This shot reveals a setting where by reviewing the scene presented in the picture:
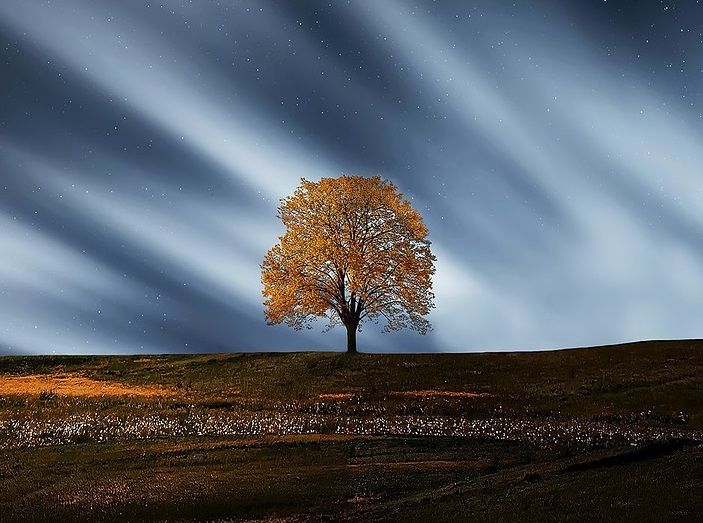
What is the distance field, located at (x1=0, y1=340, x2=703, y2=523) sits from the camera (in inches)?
637

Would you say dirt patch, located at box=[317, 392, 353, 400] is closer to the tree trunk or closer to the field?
the field

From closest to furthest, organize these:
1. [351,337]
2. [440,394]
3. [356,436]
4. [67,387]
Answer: [356,436], [440,394], [67,387], [351,337]

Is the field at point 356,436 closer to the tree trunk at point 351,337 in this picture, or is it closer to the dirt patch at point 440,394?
the dirt patch at point 440,394

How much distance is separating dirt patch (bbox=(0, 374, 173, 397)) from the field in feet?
0.77

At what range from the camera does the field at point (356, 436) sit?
53.1 feet

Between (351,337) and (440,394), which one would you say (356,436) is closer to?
(440,394)

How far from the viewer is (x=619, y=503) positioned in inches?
510

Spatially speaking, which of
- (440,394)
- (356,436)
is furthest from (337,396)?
(356,436)

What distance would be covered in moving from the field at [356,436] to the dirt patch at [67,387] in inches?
9.3

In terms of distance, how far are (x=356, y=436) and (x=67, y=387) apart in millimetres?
27857

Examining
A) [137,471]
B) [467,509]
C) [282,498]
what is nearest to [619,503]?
[467,509]

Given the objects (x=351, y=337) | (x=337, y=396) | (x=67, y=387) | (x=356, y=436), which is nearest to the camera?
(x=356, y=436)

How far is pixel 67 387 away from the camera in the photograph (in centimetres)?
4734

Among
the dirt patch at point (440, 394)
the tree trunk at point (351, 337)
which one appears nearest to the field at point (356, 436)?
the dirt patch at point (440, 394)
